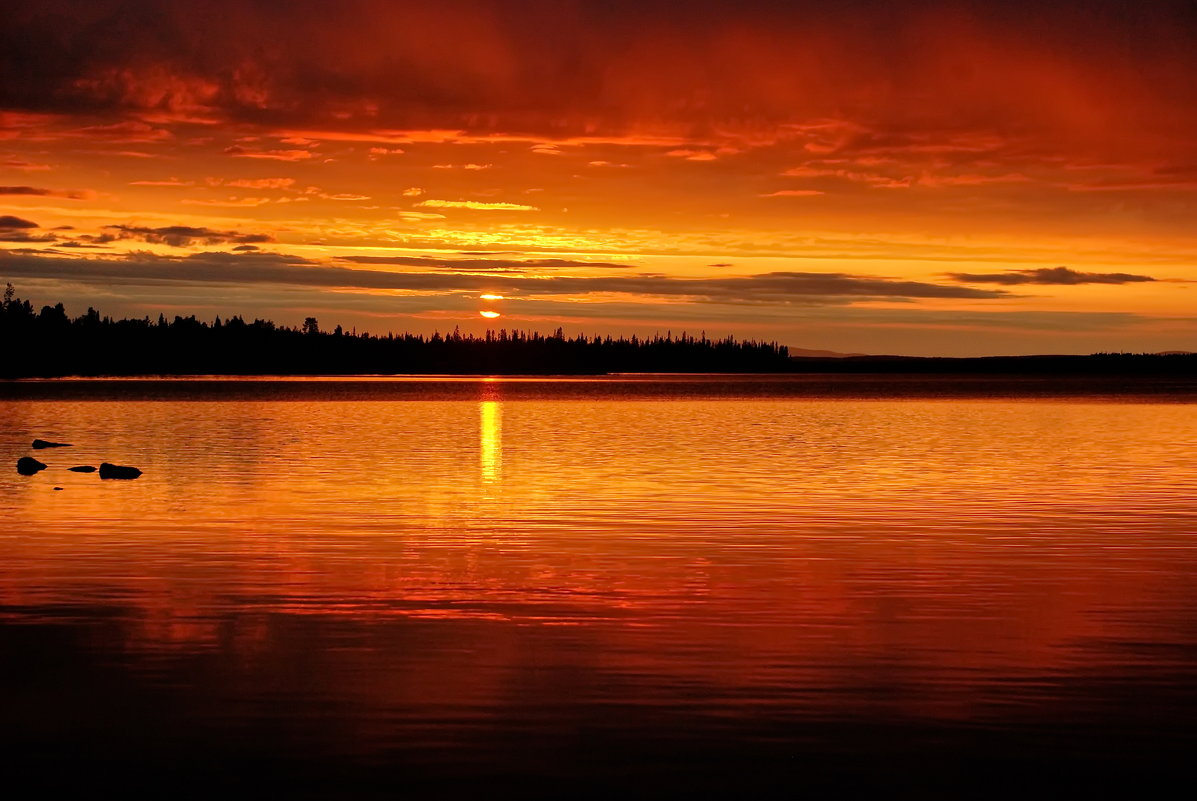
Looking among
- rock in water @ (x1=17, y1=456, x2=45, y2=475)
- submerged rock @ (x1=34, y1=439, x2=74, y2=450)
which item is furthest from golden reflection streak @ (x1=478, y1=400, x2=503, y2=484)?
submerged rock @ (x1=34, y1=439, x2=74, y2=450)

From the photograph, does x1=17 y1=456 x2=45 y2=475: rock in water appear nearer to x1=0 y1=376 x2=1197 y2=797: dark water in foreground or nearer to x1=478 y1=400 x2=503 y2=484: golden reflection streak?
x1=0 y1=376 x2=1197 y2=797: dark water in foreground

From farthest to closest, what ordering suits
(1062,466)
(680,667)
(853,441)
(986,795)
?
(853,441) < (1062,466) < (680,667) < (986,795)

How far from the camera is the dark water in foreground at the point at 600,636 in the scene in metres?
14.5

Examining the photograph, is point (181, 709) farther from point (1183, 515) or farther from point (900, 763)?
point (1183, 515)

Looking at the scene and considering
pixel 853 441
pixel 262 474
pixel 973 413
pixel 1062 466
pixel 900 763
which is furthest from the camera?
pixel 973 413

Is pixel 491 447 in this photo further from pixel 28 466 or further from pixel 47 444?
pixel 28 466

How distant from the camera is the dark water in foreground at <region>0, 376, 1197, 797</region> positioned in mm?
14492

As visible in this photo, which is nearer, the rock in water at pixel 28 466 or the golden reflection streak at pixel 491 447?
the rock in water at pixel 28 466

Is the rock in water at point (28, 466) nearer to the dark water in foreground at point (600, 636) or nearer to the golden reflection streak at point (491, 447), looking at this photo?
the dark water in foreground at point (600, 636)

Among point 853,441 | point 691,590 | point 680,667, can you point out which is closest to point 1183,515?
point 691,590

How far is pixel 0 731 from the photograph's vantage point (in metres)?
15.6

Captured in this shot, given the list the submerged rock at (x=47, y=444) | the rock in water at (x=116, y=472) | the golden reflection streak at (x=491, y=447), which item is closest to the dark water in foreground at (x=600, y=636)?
the rock in water at (x=116, y=472)

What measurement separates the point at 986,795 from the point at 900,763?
1189 millimetres

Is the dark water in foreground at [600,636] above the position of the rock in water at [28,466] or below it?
above
